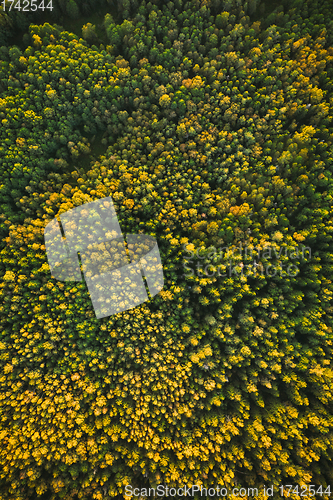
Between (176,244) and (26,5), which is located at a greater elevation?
(26,5)

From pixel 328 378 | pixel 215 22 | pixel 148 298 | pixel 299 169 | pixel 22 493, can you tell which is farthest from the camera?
pixel 215 22

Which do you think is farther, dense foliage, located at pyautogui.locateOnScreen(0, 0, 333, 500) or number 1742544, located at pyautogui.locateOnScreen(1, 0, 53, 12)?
number 1742544, located at pyautogui.locateOnScreen(1, 0, 53, 12)

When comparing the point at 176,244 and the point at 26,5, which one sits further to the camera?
the point at 26,5

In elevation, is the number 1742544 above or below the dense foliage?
above

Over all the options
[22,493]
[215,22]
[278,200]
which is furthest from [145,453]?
[215,22]

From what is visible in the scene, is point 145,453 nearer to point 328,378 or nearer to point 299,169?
point 328,378
